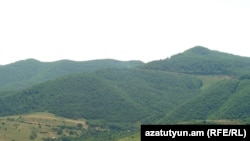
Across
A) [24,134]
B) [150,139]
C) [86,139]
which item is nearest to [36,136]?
[24,134]

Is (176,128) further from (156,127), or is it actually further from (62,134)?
(62,134)

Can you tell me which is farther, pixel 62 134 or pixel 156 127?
pixel 62 134

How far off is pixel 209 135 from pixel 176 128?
1455 mm

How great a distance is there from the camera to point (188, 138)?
1941 cm

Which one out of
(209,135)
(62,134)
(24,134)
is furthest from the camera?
(62,134)

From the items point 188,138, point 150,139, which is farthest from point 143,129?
point 188,138

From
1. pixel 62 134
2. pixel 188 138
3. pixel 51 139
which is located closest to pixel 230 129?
pixel 188 138

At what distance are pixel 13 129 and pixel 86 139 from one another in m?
29.7

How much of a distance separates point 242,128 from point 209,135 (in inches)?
58.7

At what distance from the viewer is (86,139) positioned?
185m

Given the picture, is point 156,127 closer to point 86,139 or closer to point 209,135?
point 209,135

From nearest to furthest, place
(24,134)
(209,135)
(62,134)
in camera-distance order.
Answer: (209,135)
(24,134)
(62,134)

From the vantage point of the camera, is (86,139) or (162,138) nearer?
(162,138)

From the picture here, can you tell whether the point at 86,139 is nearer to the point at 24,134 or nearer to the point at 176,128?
the point at 24,134
